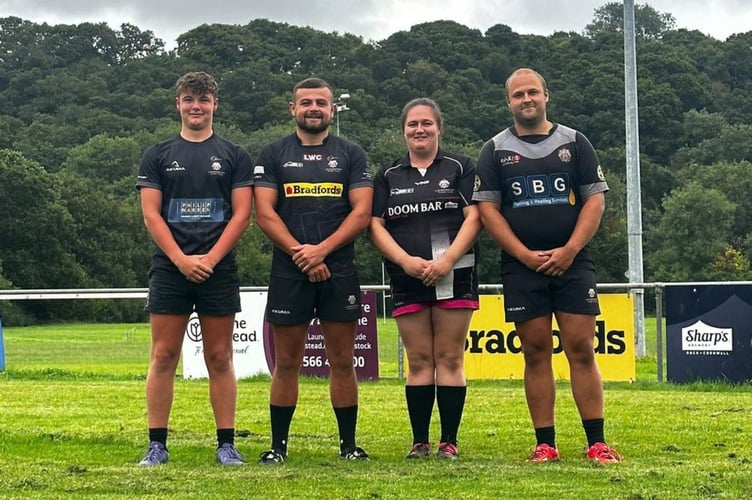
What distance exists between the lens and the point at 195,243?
662cm

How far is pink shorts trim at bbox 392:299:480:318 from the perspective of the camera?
668 cm

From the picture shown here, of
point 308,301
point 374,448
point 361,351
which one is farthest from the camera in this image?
point 361,351

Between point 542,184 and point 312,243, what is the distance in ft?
4.48

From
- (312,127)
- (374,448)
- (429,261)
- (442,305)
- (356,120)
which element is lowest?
(374,448)

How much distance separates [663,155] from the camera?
80.4 m

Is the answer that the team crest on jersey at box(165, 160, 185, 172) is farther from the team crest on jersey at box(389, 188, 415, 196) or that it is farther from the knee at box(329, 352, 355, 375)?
the knee at box(329, 352, 355, 375)

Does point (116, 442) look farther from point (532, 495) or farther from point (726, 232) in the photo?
point (726, 232)

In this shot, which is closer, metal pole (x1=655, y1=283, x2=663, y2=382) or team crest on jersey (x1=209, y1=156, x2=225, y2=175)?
team crest on jersey (x1=209, y1=156, x2=225, y2=175)

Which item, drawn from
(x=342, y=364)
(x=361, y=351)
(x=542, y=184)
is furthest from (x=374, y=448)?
(x=361, y=351)

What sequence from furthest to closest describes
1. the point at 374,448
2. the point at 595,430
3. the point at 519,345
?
the point at 519,345, the point at 374,448, the point at 595,430

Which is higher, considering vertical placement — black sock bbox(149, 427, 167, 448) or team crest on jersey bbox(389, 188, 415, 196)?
team crest on jersey bbox(389, 188, 415, 196)

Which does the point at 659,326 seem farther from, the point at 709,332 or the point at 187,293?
the point at 187,293

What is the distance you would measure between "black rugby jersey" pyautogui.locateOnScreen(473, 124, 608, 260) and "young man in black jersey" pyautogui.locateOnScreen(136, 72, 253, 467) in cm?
146

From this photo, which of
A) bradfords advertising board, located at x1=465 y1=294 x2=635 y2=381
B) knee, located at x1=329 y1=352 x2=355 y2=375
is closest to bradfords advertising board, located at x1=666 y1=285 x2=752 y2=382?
bradfords advertising board, located at x1=465 y1=294 x2=635 y2=381
